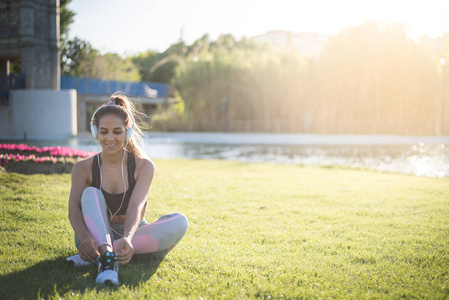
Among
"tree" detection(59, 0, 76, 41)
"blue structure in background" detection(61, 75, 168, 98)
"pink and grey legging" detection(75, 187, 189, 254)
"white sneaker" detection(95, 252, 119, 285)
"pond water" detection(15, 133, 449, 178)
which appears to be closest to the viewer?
"white sneaker" detection(95, 252, 119, 285)

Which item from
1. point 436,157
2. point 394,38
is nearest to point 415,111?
point 394,38

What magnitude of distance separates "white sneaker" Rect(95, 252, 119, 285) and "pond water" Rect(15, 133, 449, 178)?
25.9 feet

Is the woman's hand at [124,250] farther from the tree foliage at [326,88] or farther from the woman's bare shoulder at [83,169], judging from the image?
the tree foliage at [326,88]

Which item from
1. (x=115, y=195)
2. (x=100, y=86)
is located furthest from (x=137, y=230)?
(x=100, y=86)

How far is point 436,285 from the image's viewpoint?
233cm

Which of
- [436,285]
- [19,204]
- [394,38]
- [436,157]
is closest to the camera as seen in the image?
[436,285]

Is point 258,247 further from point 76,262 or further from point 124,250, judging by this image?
point 76,262

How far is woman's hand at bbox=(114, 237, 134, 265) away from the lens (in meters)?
2.17

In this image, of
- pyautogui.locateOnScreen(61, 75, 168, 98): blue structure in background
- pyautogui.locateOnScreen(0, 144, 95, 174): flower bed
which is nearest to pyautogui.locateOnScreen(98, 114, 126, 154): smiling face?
pyautogui.locateOnScreen(0, 144, 95, 174): flower bed

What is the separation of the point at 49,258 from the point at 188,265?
0.99m

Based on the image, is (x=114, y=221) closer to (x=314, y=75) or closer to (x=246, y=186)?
(x=246, y=186)

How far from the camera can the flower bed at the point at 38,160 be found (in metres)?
5.97

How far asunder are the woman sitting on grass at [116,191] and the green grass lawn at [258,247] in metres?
0.23

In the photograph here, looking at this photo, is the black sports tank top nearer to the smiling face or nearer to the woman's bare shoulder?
the woman's bare shoulder
